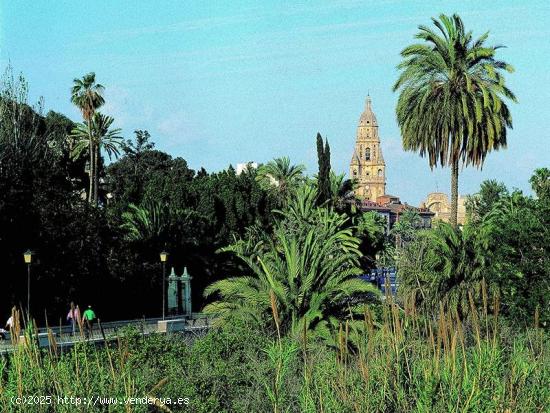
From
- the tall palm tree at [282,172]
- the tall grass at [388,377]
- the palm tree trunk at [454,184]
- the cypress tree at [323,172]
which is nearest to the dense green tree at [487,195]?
the tall palm tree at [282,172]

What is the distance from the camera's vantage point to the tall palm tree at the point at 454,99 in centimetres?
4209

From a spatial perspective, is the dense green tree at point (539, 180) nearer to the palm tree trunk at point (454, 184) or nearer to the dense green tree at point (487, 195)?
the palm tree trunk at point (454, 184)

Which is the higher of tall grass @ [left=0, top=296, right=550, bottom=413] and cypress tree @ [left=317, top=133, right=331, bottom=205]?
cypress tree @ [left=317, top=133, right=331, bottom=205]

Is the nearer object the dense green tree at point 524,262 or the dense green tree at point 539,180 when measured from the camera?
the dense green tree at point 524,262

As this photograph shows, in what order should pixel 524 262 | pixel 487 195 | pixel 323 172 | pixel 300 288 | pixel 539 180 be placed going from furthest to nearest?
pixel 487 195 < pixel 323 172 < pixel 539 180 < pixel 524 262 < pixel 300 288

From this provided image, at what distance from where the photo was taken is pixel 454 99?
42.1 meters

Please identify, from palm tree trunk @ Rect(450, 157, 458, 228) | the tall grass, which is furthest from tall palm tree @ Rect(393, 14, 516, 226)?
the tall grass

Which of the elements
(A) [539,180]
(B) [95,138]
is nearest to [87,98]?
(B) [95,138]

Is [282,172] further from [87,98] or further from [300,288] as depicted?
[300,288]

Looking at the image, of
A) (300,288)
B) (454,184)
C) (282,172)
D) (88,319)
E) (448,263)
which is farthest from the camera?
(282,172)

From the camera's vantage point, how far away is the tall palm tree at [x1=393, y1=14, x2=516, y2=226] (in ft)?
138

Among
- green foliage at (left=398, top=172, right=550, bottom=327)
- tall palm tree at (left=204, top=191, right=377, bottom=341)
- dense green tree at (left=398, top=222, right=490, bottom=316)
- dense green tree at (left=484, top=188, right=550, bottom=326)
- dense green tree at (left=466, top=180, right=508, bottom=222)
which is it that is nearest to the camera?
tall palm tree at (left=204, top=191, right=377, bottom=341)

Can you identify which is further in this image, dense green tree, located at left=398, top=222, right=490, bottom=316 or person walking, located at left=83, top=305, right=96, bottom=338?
dense green tree, located at left=398, top=222, right=490, bottom=316

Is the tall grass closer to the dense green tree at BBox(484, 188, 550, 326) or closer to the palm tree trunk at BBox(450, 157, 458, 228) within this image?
the dense green tree at BBox(484, 188, 550, 326)
